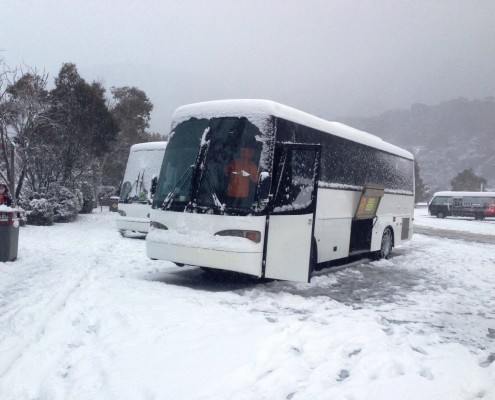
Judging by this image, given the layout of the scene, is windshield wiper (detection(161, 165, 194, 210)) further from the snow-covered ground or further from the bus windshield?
the snow-covered ground

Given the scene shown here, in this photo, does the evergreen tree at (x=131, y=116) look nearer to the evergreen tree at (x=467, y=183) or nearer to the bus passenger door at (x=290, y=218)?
the bus passenger door at (x=290, y=218)

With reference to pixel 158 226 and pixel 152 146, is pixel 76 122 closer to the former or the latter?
pixel 152 146

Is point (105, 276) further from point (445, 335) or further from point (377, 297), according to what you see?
point (445, 335)

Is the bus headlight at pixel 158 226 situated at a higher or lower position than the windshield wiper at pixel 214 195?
lower

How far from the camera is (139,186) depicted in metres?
16.1

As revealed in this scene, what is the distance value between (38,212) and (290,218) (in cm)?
1515

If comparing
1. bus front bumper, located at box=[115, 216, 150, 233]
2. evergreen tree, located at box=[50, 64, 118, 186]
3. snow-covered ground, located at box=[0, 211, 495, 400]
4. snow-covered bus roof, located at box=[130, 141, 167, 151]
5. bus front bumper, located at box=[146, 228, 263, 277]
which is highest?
evergreen tree, located at box=[50, 64, 118, 186]

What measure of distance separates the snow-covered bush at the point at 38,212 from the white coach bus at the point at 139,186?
5268 mm

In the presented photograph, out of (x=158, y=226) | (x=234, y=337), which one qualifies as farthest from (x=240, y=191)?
(x=234, y=337)

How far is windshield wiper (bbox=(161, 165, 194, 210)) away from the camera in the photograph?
802 centimetres

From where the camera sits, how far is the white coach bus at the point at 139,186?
620 inches

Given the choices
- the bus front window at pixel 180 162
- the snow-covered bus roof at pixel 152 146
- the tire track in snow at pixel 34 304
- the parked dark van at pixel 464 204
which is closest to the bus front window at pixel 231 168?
the bus front window at pixel 180 162

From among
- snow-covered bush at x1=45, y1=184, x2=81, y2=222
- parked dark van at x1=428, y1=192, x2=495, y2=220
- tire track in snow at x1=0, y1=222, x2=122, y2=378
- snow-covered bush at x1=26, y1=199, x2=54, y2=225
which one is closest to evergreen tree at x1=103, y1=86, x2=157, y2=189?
snow-covered bush at x1=45, y1=184, x2=81, y2=222

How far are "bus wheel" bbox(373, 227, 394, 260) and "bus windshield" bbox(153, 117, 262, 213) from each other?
6791 millimetres
